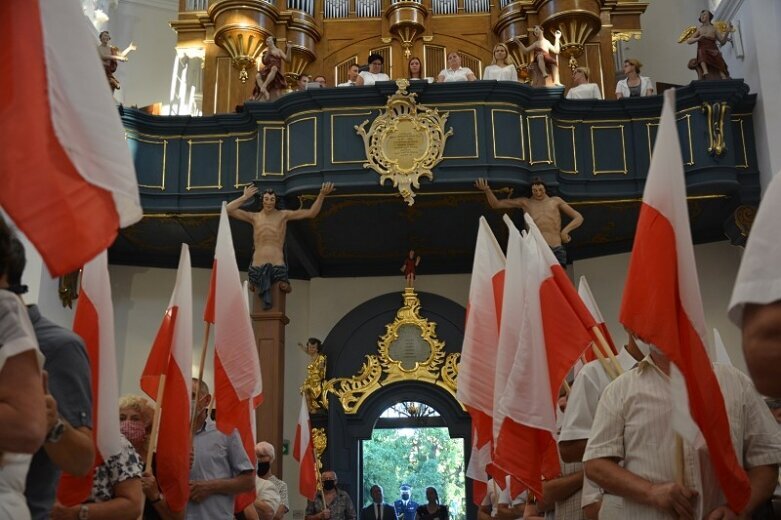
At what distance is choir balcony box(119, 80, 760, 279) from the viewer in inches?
493

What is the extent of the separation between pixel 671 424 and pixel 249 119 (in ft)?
35.1

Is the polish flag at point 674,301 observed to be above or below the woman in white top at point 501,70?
below

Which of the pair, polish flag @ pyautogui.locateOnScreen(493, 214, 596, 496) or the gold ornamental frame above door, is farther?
the gold ornamental frame above door

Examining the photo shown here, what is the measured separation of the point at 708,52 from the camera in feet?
→ 43.0

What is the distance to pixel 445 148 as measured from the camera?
12477mm

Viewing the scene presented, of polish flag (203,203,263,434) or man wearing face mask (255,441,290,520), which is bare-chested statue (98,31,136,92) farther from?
polish flag (203,203,263,434)

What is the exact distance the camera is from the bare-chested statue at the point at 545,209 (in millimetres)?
11984

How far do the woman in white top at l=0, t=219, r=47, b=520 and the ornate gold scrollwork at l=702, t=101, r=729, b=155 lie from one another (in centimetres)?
1177

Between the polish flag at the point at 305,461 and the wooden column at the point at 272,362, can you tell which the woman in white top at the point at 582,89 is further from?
the polish flag at the point at 305,461

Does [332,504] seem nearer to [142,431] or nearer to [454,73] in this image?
[454,73]

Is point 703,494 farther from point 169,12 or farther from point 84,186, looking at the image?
point 169,12

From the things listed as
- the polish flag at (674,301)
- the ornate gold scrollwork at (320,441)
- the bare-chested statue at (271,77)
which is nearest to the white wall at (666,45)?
the bare-chested statue at (271,77)

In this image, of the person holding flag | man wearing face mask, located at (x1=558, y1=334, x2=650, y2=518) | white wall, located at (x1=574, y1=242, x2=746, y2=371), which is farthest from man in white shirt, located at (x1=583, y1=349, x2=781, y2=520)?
white wall, located at (x1=574, y1=242, x2=746, y2=371)

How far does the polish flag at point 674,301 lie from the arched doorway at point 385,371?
11.3m
